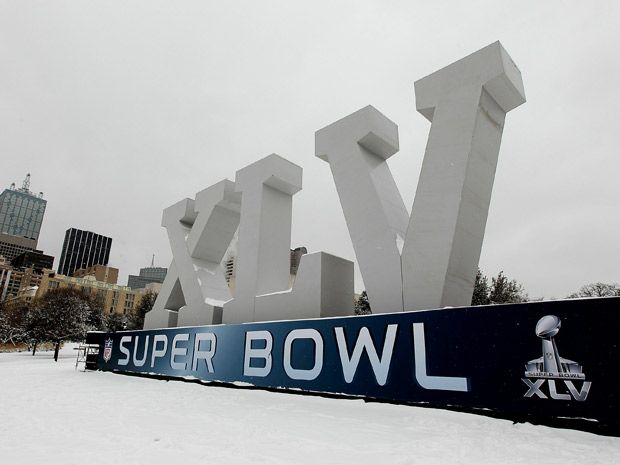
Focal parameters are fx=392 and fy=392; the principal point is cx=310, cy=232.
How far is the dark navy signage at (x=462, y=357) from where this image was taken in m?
5.59

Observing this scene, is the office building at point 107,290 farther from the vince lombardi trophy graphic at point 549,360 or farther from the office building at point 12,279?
the vince lombardi trophy graphic at point 549,360

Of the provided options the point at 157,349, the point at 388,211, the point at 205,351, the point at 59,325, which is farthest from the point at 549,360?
the point at 59,325

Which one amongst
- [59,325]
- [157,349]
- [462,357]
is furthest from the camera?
[59,325]

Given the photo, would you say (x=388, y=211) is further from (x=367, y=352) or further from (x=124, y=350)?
(x=124, y=350)

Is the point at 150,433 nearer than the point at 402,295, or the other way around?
the point at 150,433

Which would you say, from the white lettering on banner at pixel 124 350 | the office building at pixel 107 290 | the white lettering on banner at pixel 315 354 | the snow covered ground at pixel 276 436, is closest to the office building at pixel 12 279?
the office building at pixel 107 290

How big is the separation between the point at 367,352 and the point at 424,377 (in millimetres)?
1371

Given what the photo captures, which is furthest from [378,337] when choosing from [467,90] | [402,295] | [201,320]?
[201,320]

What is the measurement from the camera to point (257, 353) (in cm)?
1067

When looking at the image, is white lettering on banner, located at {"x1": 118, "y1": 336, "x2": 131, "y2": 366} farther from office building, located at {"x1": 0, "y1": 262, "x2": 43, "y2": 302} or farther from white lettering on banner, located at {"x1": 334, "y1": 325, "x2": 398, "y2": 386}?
office building, located at {"x1": 0, "y1": 262, "x2": 43, "y2": 302}

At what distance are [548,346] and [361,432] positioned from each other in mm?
3128

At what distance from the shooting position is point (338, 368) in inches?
340

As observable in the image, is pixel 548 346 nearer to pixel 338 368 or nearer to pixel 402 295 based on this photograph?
pixel 402 295

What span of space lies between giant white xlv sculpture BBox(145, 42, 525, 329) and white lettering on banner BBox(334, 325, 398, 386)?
3.01ft
